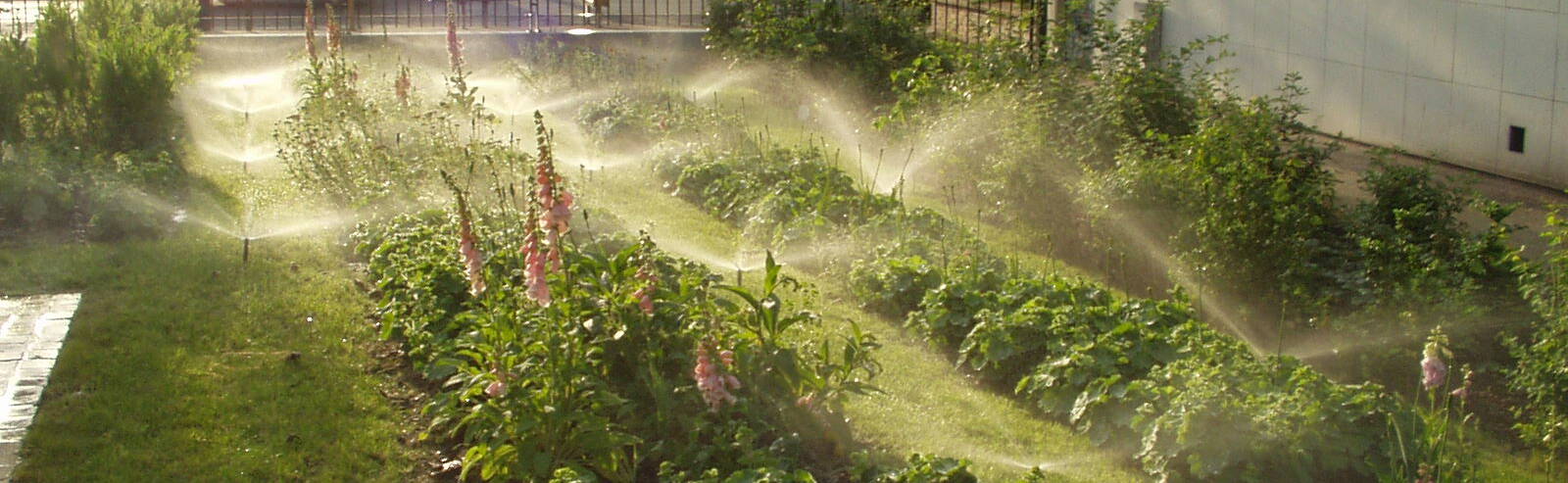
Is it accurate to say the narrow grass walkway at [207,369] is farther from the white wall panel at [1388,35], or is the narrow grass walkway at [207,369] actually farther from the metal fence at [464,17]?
the metal fence at [464,17]

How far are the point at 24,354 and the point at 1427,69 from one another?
29.0 feet

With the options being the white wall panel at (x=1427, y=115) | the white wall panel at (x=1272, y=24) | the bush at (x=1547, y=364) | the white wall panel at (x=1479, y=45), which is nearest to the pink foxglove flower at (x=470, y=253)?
the bush at (x=1547, y=364)

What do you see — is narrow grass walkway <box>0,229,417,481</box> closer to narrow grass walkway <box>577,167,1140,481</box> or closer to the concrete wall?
narrow grass walkway <box>577,167,1140,481</box>

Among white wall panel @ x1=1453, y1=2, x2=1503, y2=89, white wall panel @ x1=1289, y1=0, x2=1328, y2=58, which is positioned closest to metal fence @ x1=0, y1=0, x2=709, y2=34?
white wall panel @ x1=1289, y1=0, x2=1328, y2=58

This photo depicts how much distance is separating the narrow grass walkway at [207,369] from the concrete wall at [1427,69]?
662 centimetres

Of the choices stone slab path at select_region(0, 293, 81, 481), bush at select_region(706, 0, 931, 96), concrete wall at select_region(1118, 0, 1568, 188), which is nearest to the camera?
stone slab path at select_region(0, 293, 81, 481)

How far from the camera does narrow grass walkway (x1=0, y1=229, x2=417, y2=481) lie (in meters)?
5.16

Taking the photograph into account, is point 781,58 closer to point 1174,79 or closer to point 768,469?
point 1174,79

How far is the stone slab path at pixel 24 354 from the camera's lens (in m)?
5.27

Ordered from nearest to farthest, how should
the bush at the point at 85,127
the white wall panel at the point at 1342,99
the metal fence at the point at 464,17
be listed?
the bush at the point at 85,127 → the white wall panel at the point at 1342,99 → the metal fence at the point at 464,17

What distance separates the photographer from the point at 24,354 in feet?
20.0

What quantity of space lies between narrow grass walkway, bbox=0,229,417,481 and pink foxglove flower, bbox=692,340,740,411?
1.12 m

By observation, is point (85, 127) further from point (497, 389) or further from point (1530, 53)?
point (1530, 53)

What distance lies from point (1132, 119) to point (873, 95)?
4271 mm
